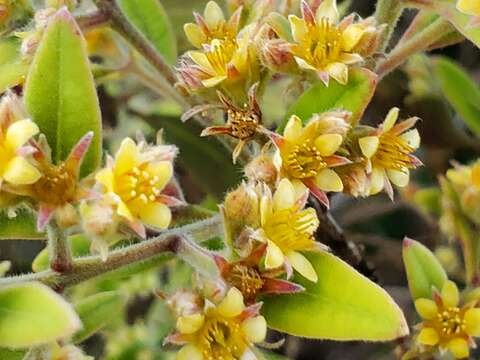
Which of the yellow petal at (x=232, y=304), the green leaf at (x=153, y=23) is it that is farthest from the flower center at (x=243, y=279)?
the green leaf at (x=153, y=23)

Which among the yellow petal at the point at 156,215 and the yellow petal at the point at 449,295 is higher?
the yellow petal at the point at 156,215

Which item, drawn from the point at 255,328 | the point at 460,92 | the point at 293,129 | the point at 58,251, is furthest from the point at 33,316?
the point at 460,92

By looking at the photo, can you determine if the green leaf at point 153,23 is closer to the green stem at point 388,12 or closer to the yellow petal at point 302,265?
the green stem at point 388,12

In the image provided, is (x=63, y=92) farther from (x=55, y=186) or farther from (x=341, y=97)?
(x=341, y=97)

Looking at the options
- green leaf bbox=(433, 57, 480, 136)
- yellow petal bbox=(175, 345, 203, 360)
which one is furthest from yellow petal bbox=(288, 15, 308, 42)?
green leaf bbox=(433, 57, 480, 136)

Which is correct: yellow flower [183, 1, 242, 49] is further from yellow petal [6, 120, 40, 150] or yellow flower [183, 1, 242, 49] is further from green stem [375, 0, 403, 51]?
yellow petal [6, 120, 40, 150]
